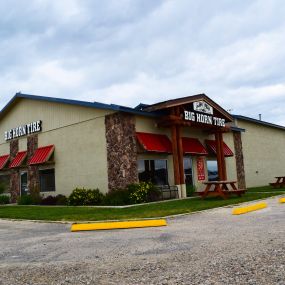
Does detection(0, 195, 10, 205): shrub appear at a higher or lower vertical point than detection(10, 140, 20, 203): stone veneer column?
lower

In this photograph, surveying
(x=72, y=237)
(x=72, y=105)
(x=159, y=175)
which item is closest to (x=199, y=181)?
(x=159, y=175)

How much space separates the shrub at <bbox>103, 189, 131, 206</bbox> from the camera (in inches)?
701

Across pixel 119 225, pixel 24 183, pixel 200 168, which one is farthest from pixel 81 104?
pixel 119 225

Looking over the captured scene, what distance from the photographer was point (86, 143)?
20.8 metres

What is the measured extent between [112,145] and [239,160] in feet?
42.5

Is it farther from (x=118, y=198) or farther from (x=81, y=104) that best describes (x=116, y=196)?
(x=81, y=104)

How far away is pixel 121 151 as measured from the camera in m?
18.8

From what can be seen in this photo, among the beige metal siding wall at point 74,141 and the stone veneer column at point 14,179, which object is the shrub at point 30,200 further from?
the stone veneer column at point 14,179

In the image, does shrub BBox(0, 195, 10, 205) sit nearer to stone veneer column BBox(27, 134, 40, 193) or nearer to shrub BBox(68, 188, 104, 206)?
Answer: stone veneer column BBox(27, 134, 40, 193)

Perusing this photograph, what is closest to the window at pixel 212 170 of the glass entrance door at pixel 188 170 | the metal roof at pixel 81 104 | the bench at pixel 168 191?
the glass entrance door at pixel 188 170

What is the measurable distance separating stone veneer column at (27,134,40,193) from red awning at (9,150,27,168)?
A: 390 mm

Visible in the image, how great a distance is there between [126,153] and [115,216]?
6858 millimetres

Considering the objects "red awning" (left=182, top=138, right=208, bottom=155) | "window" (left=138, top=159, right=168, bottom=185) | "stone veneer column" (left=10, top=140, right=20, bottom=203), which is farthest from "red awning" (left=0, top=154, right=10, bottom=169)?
"red awning" (left=182, top=138, right=208, bottom=155)

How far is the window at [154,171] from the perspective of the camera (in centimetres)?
1984
